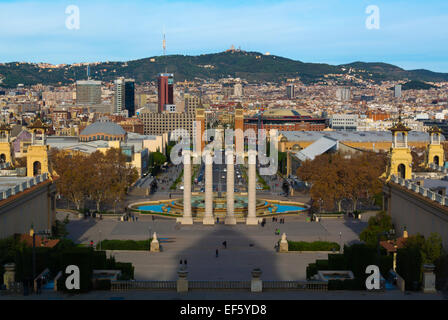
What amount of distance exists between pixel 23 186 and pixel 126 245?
7.30 meters

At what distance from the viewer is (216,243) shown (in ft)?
143

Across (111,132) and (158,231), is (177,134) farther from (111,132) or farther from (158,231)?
(158,231)

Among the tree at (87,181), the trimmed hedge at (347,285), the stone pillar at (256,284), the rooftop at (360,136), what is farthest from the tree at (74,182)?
the rooftop at (360,136)

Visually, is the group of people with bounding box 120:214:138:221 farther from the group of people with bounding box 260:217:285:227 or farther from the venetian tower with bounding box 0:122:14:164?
the venetian tower with bounding box 0:122:14:164

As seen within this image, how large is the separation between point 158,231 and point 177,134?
125842 mm

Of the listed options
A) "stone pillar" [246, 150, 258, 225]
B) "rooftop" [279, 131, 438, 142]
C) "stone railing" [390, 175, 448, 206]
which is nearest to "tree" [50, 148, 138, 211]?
"stone pillar" [246, 150, 258, 225]

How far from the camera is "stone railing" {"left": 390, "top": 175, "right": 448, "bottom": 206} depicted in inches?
1225

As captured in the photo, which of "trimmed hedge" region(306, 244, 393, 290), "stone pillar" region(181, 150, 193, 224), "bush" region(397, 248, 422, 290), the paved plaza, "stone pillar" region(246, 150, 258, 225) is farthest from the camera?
"stone pillar" region(181, 150, 193, 224)

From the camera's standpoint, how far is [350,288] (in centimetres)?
2384

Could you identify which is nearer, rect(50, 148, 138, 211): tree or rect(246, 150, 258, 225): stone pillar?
rect(246, 150, 258, 225): stone pillar

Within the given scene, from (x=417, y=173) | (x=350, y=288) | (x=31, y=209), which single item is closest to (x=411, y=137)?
(x=417, y=173)

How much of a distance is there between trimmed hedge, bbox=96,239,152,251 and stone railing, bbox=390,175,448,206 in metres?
14.9

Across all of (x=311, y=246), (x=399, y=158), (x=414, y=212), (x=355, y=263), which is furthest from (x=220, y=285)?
(x=399, y=158)

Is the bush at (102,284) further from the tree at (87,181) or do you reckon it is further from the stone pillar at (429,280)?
the tree at (87,181)
